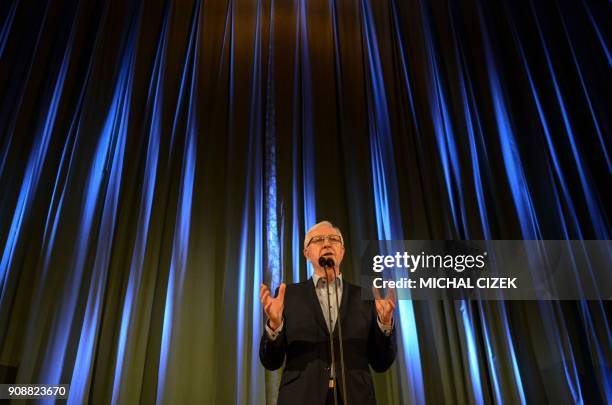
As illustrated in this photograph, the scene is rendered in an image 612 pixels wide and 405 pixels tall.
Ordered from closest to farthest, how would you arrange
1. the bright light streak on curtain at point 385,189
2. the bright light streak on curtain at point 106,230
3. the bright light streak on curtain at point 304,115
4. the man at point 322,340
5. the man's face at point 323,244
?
1. the man at point 322,340
2. the man's face at point 323,244
3. the bright light streak on curtain at point 106,230
4. the bright light streak on curtain at point 385,189
5. the bright light streak on curtain at point 304,115

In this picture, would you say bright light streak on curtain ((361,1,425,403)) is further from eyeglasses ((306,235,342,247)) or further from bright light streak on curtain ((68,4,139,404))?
bright light streak on curtain ((68,4,139,404))

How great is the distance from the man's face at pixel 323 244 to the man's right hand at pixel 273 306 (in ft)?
1.15

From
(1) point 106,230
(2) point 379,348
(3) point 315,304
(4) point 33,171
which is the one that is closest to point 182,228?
(1) point 106,230

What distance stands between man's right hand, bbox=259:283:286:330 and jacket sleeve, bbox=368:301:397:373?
1.13 feet

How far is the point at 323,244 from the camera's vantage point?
6.64 feet

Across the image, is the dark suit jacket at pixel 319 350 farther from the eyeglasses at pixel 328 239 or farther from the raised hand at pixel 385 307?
the eyeglasses at pixel 328 239

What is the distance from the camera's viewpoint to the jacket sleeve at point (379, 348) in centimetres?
172

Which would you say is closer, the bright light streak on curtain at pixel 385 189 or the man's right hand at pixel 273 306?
the man's right hand at pixel 273 306

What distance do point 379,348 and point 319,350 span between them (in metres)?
0.22

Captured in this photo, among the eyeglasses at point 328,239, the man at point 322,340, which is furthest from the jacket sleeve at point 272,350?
the eyeglasses at point 328,239

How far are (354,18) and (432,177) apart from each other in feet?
4.74

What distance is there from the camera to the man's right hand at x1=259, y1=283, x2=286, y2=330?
5.32 feet

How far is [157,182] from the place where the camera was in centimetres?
285

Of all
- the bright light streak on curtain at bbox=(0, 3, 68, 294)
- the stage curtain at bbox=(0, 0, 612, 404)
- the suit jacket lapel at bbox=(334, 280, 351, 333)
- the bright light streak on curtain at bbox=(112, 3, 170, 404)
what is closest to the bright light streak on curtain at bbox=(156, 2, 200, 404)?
the stage curtain at bbox=(0, 0, 612, 404)
